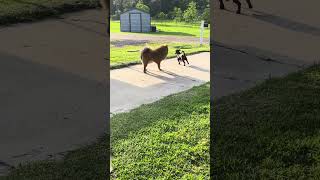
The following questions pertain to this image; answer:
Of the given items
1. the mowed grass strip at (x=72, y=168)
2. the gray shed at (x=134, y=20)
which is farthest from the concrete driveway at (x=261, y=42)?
the mowed grass strip at (x=72, y=168)

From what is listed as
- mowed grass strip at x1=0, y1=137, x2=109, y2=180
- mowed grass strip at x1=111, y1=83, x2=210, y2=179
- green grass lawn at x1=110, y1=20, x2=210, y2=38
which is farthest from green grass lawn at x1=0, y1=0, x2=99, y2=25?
mowed grass strip at x1=0, y1=137, x2=109, y2=180

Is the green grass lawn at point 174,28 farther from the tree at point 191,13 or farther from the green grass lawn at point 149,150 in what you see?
the green grass lawn at point 149,150

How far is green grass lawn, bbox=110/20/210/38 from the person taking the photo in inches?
128

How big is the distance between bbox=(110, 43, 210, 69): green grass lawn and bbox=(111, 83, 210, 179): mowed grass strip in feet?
1.34

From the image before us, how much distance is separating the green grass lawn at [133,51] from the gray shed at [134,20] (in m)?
0.16

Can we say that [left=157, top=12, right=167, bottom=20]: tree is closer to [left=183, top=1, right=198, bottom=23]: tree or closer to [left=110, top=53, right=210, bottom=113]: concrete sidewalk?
[left=183, top=1, right=198, bottom=23]: tree

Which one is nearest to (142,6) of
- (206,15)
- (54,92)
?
(206,15)

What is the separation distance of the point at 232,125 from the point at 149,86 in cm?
89

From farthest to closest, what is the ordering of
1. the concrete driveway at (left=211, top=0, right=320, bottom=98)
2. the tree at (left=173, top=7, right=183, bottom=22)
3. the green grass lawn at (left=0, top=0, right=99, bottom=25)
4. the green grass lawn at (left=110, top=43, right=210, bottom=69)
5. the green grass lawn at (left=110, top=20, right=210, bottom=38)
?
the green grass lawn at (left=0, top=0, right=99, bottom=25) < the concrete driveway at (left=211, top=0, right=320, bottom=98) < the green grass lawn at (left=110, top=43, right=210, bottom=69) < the tree at (left=173, top=7, right=183, bottom=22) < the green grass lawn at (left=110, top=20, right=210, bottom=38)

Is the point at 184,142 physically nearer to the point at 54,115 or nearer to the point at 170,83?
the point at 170,83

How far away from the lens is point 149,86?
4.25 meters

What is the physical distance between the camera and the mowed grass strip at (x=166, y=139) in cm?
312

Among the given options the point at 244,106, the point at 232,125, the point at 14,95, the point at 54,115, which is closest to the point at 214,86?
the point at 244,106

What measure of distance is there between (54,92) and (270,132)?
6.39 feet
